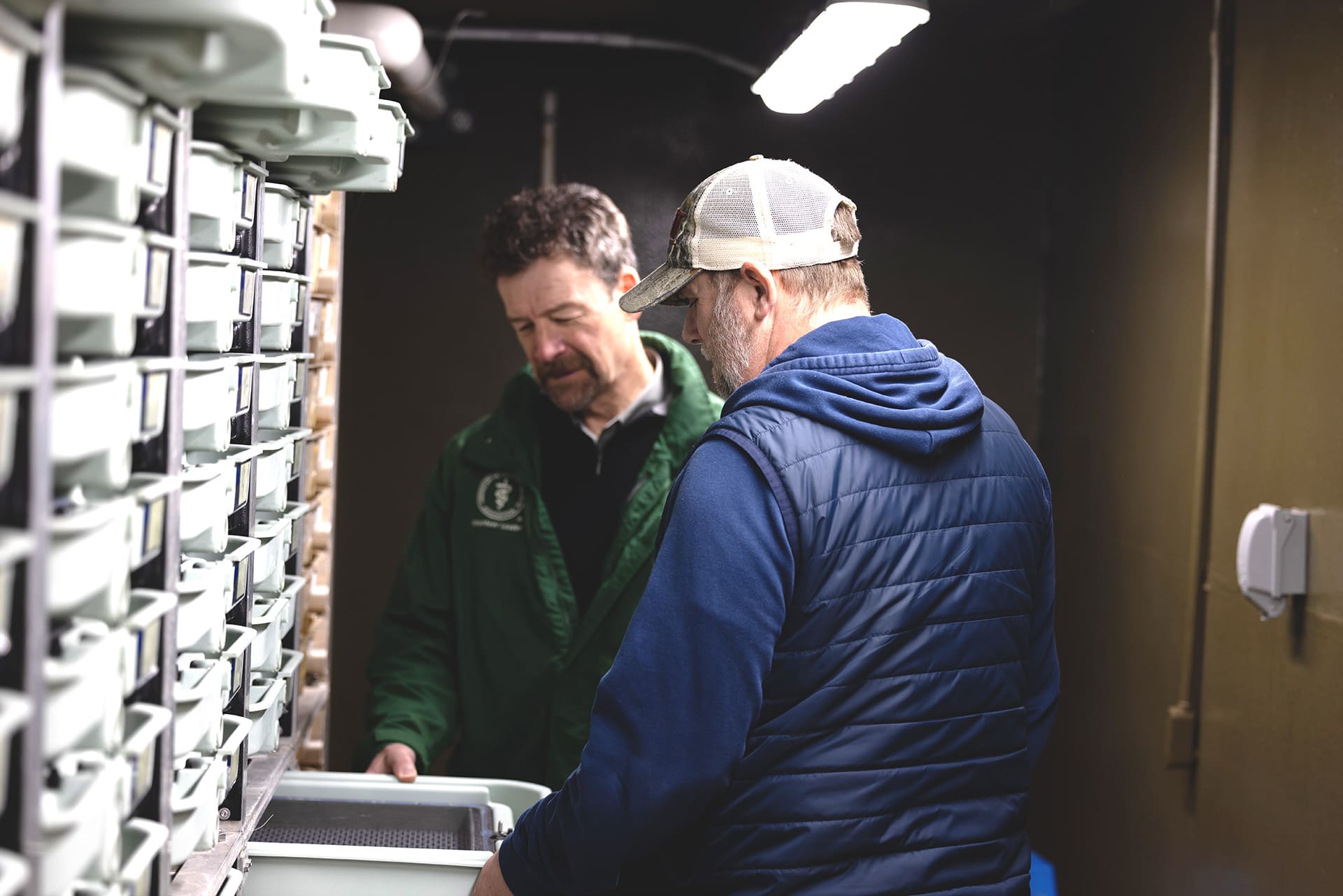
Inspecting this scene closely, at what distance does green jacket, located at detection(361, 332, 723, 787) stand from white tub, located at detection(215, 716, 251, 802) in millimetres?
770

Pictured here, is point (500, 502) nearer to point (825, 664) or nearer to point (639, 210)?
point (825, 664)

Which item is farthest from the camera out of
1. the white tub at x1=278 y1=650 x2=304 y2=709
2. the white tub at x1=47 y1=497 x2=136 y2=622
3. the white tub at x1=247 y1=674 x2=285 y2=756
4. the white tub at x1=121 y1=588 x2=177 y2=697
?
the white tub at x1=278 y1=650 x2=304 y2=709

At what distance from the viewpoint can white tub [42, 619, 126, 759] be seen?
0.98 m

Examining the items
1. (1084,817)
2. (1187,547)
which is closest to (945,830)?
(1187,547)

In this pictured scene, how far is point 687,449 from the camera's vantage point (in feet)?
8.75

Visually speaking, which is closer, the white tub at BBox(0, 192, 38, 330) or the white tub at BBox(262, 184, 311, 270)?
the white tub at BBox(0, 192, 38, 330)

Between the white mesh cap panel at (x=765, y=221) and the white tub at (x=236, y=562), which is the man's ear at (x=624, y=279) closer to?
the white mesh cap panel at (x=765, y=221)

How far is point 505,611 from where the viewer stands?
267 centimetres

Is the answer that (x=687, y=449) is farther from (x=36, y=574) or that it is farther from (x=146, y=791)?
(x=36, y=574)

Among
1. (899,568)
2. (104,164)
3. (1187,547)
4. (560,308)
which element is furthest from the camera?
(1187,547)

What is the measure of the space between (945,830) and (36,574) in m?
1.11

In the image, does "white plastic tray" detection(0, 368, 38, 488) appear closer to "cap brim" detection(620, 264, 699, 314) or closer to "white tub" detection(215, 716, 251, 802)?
"white tub" detection(215, 716, 251, 802)

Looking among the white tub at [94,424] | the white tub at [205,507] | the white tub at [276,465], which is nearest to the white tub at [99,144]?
the white tub at [94,424]

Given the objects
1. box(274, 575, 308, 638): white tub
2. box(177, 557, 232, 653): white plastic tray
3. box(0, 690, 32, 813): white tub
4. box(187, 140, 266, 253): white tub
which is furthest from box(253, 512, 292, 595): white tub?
box(0, 690, 32, 813): white tub
